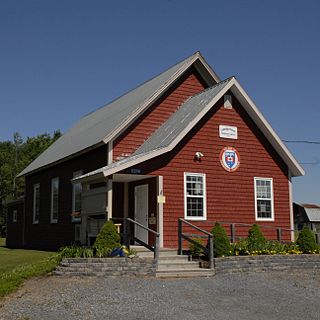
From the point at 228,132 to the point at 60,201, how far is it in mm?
9027

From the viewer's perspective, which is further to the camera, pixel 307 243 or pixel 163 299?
pixel 307 243

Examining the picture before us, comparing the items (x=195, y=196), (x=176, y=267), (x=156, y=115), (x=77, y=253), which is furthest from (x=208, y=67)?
(x=77, y=253)

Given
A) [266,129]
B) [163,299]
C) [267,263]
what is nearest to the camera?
[163,299]

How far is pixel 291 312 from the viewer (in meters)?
10.8

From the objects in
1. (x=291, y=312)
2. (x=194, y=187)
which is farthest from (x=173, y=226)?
(x=291, y=312)

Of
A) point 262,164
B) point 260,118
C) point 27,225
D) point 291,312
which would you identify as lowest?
point 291,312

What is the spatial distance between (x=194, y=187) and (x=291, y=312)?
862 centimetres

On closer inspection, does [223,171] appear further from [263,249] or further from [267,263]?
[267,263]

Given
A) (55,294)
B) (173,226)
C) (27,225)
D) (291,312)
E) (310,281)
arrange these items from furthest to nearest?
(27,225) < (173,226) < (310,281) < (55,294) < (291,312)

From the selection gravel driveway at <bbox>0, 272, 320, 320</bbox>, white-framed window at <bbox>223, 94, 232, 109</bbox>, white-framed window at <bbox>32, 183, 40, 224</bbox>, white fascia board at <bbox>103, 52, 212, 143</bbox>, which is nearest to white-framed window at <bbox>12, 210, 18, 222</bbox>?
white-framed window at <bbox>32, 183, 40, 224</bbox>

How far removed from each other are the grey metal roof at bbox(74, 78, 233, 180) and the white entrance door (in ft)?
4.55

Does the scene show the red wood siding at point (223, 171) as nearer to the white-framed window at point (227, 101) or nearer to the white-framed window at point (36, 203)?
the white-framed window at point (227, 101)

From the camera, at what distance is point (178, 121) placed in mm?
19625

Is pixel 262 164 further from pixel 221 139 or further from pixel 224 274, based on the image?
pixel 224 274
